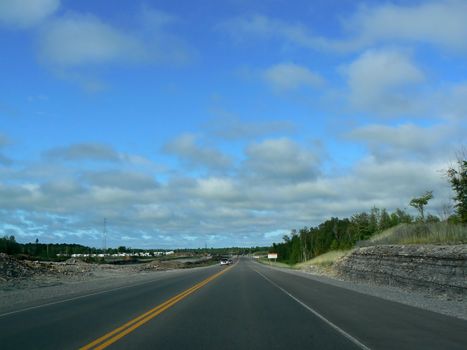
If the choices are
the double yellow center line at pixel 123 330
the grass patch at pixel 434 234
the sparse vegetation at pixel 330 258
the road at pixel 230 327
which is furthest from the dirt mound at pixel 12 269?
the sparse vegetation at pixel 330 258

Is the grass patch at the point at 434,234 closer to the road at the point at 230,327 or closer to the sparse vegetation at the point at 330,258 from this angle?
the road at the point at 230,327

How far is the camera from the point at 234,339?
436 inches

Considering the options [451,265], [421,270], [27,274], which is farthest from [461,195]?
[27,274]

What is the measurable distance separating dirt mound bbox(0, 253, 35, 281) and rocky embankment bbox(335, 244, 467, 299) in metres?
26.0

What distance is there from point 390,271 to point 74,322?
2260cm

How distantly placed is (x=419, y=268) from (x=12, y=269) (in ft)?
102

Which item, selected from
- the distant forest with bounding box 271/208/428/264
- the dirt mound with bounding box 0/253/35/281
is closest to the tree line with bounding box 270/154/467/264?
the distant forest with bounding box 271/208/428/264

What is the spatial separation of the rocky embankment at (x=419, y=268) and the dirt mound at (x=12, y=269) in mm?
26009

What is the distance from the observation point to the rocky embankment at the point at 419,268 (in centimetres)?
2233

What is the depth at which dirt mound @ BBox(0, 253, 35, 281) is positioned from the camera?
39862 millimetres

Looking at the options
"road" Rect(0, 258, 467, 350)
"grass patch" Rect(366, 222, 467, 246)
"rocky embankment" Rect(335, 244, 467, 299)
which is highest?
"grass patch" Rect(366, 222, 467, 246)

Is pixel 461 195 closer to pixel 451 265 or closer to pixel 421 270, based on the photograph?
pixel 421 270

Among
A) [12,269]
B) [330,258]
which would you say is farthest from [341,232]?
[12,269]

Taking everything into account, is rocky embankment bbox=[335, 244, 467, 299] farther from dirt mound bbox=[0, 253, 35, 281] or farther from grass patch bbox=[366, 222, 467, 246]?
dirt mound bbox=[0, 253, 35, 281]
